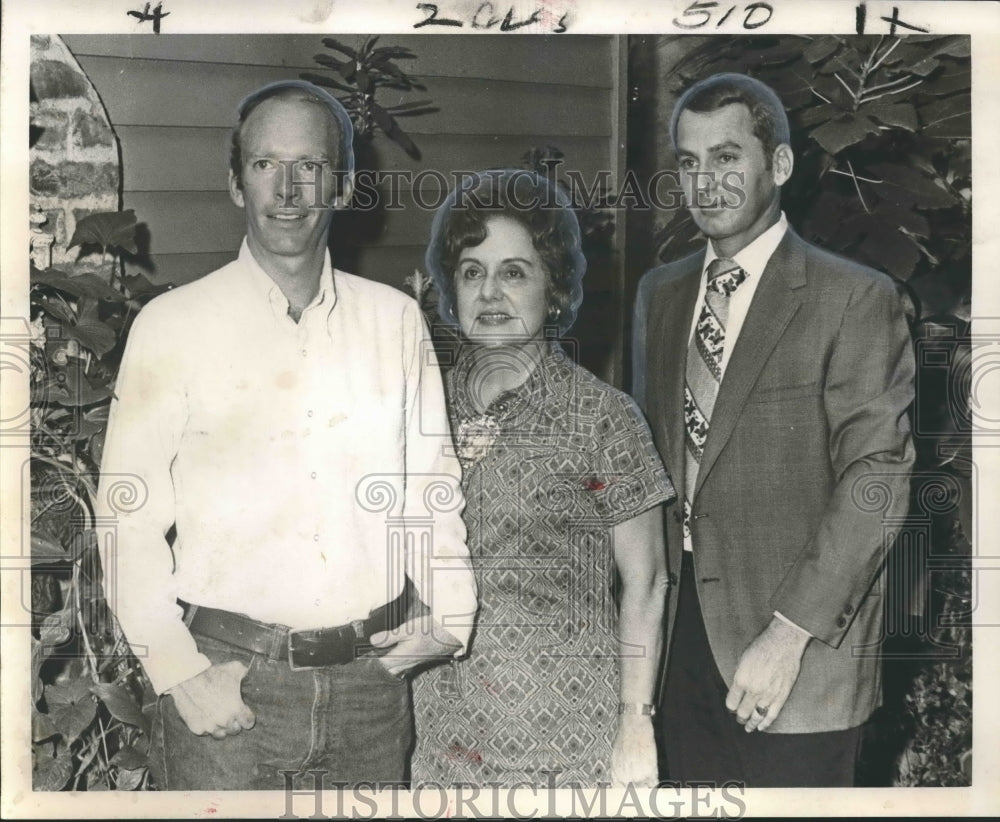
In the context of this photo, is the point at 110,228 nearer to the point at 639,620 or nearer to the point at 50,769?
the point at 50,769

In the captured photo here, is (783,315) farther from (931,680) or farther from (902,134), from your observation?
(931,680)

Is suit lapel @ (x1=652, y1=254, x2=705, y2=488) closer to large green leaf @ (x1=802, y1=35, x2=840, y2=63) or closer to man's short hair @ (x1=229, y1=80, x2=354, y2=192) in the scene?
large green leaf @ (x1=802, y1=35, x2=840, y2=63)

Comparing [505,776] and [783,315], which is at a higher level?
[783,315]

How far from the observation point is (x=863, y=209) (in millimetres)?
3066

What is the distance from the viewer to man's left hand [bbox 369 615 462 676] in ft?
9.78

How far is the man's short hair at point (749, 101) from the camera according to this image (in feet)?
9.82

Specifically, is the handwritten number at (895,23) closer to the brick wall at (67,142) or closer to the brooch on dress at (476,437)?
the brooch on dress at (476,437)

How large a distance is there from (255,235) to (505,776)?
1542mm

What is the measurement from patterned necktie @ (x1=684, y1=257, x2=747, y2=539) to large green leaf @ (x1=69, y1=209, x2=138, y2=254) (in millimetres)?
1499

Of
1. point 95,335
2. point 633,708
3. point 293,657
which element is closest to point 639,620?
point 633,708

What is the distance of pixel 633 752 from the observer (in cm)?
300

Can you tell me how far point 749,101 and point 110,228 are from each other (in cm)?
170

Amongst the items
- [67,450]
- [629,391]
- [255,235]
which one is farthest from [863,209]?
[67,450]
